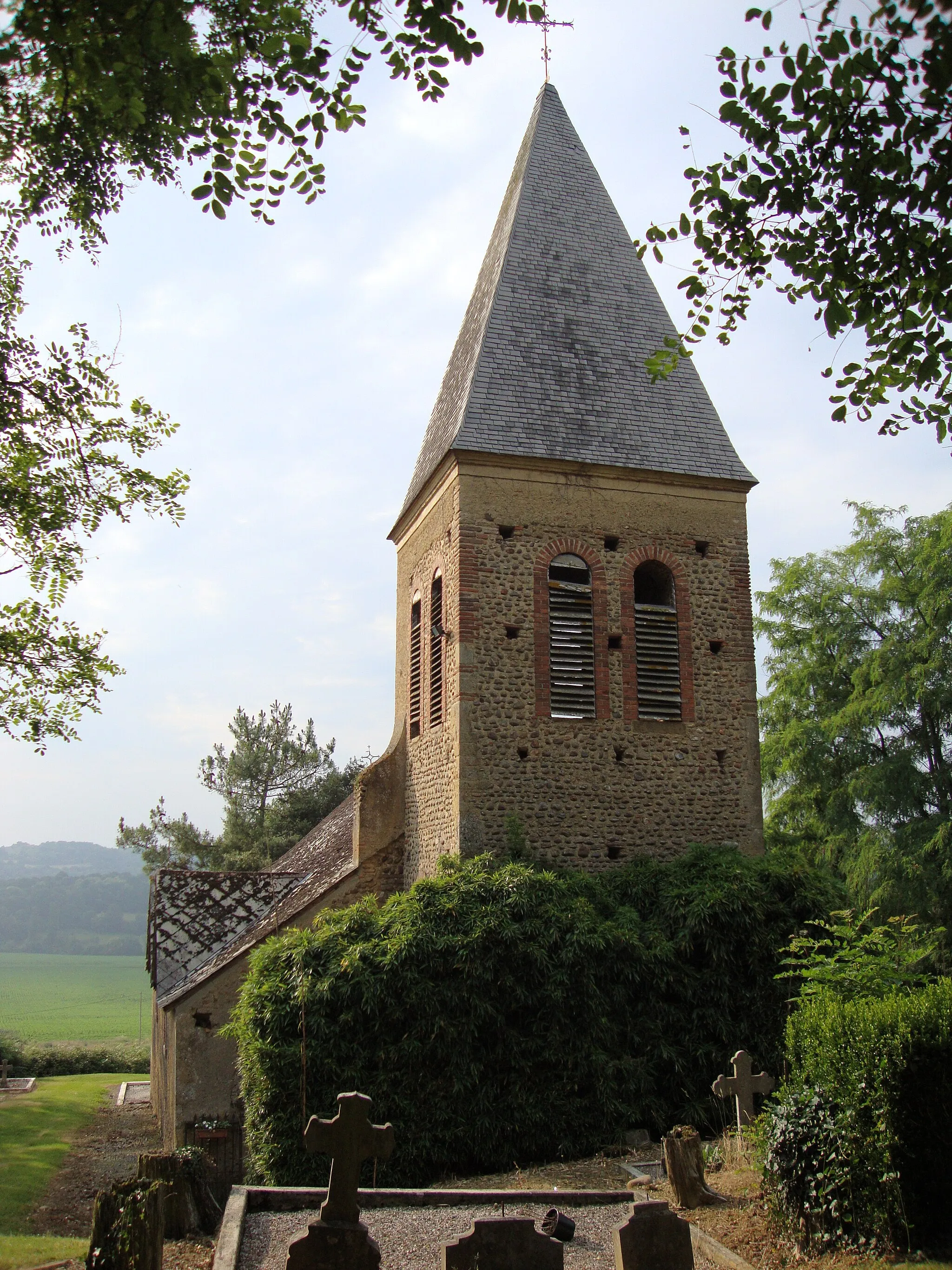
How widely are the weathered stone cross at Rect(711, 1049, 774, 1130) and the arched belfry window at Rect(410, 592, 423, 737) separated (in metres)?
7.85

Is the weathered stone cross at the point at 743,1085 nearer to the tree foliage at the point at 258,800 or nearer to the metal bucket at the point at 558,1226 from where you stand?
the metal bucket at the point at 558,1226

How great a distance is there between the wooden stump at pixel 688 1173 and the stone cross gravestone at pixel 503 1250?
2802mm

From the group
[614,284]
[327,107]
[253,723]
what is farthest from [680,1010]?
[253,723]

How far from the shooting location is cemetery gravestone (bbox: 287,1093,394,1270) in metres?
6.10

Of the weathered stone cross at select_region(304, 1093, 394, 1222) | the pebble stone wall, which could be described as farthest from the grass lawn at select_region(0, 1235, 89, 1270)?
the pebble stone wall

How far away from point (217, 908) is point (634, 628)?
363 inches

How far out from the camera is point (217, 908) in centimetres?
1867

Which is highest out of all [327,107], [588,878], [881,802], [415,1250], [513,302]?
[513,302]

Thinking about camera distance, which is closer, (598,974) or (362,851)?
(598,974)

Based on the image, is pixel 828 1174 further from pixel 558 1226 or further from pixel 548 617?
pixel 548 617

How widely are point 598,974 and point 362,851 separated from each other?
210 inches

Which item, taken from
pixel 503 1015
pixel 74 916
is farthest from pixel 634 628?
pixel 74 916

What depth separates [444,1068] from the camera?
11.9m

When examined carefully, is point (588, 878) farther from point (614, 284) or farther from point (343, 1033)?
point (614, 284)
